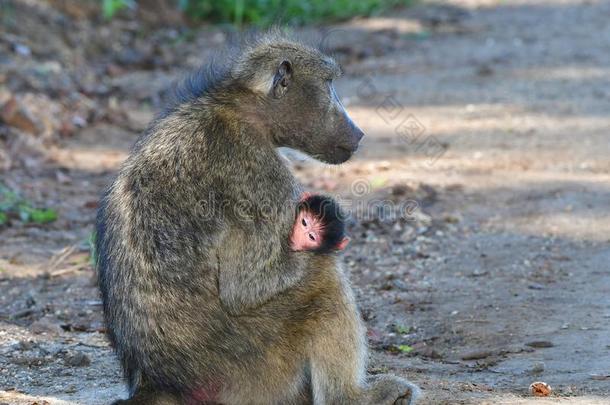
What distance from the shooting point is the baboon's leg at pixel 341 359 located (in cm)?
423

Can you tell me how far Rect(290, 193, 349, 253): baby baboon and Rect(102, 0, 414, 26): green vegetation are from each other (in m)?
8.68

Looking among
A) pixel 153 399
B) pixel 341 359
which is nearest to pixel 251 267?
pixel 341 359

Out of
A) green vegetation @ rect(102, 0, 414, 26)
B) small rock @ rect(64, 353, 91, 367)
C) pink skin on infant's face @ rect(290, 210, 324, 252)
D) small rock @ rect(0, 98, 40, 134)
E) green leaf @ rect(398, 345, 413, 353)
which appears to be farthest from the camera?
green vegetation @ rect(102, 0, 414, 26)

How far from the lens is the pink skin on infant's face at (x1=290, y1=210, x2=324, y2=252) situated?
434 cm

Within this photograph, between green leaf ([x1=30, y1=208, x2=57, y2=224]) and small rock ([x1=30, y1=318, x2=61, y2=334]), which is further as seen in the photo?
green leaf ([x1=30, y1=208, x2=57, y2=224])

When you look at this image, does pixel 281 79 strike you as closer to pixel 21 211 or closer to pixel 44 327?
pixel 44 327

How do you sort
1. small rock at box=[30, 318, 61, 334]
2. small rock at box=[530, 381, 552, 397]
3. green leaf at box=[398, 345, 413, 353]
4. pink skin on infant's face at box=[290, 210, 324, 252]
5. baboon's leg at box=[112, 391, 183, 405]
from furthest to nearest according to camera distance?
small rock at box=[30, 318, 61, 334] < green leaf at box=[398, 345, 413, 353] < small rock at box=[530, 381, 552, 397] < pink skin on infant's face at box=[290, 210, 324, 252] < baboon's leg at box=[112, 391, 183, 405]

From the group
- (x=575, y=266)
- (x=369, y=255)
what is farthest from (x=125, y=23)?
(x=575, y=266)

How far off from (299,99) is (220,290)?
1.07 meters

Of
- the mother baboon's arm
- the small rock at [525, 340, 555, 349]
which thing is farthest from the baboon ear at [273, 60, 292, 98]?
the small rock at [525, 340, 555, 349]

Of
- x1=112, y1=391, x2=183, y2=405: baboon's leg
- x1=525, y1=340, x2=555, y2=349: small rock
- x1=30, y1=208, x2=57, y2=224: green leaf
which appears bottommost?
x1=30, y1=208, x2=57, y2=224: green leaf

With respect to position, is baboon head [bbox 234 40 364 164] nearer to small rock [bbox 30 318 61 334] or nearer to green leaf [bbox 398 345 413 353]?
green leaf [bbox 398 345 413 353]

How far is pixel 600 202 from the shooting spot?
7492mm

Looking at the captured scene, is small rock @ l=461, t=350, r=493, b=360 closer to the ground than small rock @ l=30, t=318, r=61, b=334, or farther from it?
farther from it
